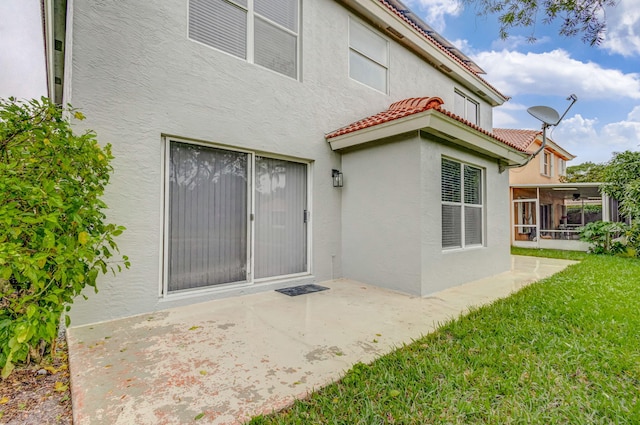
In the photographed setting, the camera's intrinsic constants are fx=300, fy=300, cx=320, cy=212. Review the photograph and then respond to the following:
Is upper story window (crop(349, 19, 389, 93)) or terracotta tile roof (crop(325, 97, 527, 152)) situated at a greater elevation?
upper story window (crop(349, 19, 389, 93))

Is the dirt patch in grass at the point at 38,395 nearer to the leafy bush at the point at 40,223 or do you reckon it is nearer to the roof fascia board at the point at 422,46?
the leafy bush at the point at 40,223

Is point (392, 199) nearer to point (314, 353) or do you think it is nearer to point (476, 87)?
point (314, 353)

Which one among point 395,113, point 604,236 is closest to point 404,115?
point 395,113

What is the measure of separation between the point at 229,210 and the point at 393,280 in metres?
3.70

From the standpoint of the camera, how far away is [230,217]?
5.83 m

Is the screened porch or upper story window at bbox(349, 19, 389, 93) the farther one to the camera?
the screened porch

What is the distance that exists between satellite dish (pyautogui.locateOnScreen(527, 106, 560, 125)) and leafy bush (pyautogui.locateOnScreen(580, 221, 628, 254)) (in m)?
8.37

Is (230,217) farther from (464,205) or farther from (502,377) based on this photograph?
(464,205)

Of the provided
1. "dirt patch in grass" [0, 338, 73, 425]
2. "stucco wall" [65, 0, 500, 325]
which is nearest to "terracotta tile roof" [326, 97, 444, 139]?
"stucco wall" [65, 0, 500, 325]

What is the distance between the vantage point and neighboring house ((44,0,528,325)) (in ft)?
15.5

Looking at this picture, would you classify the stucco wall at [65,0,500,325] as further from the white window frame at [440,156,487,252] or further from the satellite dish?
the satellite dish

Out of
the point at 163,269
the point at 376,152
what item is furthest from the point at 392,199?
the point at 163,269

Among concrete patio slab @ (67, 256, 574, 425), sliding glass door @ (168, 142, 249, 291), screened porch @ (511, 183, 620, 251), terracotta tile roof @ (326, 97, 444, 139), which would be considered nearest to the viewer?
concrete patio slab @ (67, 256, 574, 425)

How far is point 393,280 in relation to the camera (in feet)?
21.1
